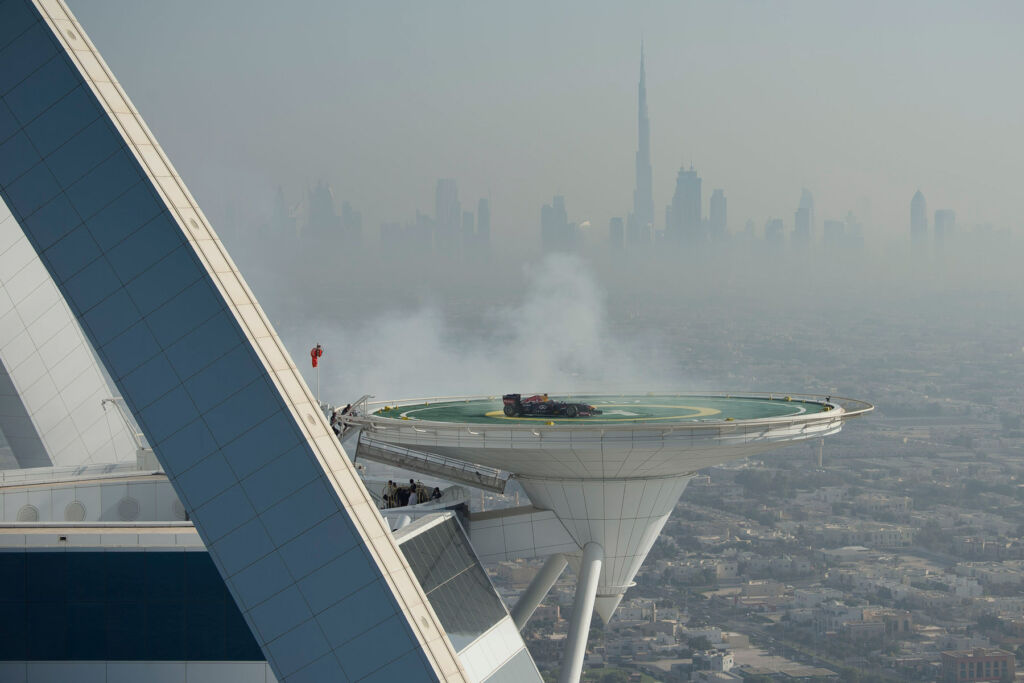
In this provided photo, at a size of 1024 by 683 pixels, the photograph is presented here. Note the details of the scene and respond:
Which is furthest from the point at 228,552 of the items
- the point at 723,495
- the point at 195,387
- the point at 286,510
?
the point at 723,495

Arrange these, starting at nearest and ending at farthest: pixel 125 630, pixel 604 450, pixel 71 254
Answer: pixel 71 254
pixel 125 630
pixel 604 450

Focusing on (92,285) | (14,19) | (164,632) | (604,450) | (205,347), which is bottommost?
(164,632)

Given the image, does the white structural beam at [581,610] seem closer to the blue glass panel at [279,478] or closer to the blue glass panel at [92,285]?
the blue glass panel at [279,478]

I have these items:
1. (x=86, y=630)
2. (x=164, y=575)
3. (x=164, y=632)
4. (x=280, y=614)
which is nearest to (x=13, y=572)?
(x=86, y=630)

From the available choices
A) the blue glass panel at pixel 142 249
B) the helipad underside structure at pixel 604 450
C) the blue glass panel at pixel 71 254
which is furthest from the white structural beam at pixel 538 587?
the blue glass panel at pixel 71 254

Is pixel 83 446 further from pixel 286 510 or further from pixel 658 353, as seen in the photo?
pixel 658 353

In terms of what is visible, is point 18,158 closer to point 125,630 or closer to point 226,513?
point 226,513

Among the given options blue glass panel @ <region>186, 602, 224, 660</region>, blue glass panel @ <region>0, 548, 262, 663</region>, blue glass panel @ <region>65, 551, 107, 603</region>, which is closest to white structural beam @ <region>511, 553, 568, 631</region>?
blue glass panel @ <region>186, 602, 224, 660</region>
